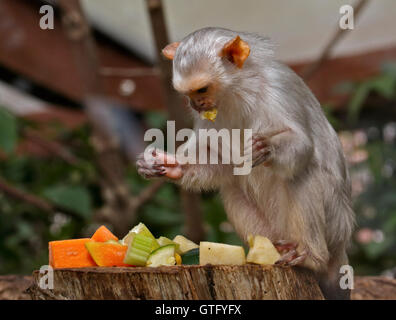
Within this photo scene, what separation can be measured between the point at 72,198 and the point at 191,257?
102 inches

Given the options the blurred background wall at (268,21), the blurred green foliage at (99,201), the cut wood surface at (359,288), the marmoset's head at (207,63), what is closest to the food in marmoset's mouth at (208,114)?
the marmoset's head at (207,63)

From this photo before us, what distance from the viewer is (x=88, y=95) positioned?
15.7 feet

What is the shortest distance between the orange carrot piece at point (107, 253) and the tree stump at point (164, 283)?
0.19 m

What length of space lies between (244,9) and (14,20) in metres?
2.04

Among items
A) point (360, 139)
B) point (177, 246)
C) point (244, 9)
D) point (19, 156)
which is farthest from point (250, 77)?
point (19, 156)

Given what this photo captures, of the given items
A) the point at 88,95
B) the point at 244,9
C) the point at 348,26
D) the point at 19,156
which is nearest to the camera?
the point at 348,26

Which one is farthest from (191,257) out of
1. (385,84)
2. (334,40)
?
(385,84)

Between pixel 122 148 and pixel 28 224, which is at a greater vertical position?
pixel 122 148

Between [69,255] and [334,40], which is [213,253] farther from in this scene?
[334,40]

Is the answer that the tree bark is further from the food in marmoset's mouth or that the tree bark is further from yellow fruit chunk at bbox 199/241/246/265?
the food in marmoset's mouth

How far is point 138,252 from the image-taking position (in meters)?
2.29
